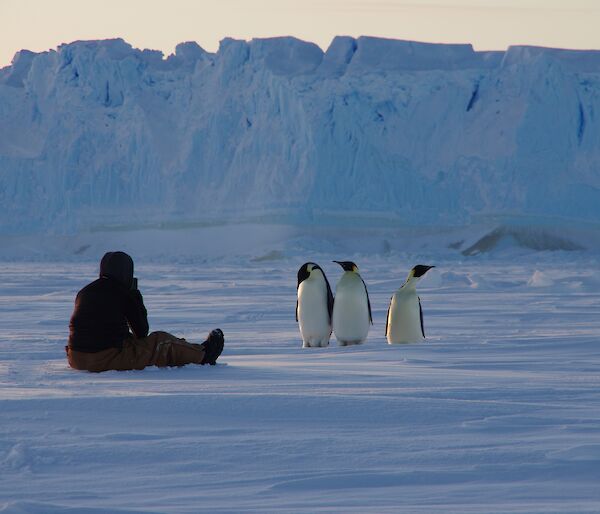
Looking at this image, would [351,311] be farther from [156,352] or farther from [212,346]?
[156,352]

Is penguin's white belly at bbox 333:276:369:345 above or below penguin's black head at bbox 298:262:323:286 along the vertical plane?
below

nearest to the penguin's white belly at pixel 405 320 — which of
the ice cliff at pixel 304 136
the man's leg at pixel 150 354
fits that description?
the man's leg at pixel 150 354

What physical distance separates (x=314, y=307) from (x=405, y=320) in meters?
0.52

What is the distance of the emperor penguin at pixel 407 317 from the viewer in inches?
223

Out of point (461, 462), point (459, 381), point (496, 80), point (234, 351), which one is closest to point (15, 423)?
point (461, 462)

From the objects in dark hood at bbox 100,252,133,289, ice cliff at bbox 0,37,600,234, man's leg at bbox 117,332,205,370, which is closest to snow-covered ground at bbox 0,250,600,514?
man's leg at bbox 117,332,205,370

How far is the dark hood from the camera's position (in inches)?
161

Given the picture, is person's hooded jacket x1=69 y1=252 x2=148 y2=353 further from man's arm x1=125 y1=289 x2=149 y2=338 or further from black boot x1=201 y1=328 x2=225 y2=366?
black boot x1=201 y1=328 x2=225 y2=366

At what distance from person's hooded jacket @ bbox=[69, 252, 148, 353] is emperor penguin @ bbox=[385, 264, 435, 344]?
1.96 metres

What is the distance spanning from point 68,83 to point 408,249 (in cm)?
966

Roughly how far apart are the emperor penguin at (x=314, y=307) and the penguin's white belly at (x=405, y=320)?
1.19 ft

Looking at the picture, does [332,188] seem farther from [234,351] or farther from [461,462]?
[461,462]

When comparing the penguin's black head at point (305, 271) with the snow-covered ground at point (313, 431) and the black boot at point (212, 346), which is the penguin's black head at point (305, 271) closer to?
the snow-covered ground at point (313, 431)

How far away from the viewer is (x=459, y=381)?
11.5 ft
